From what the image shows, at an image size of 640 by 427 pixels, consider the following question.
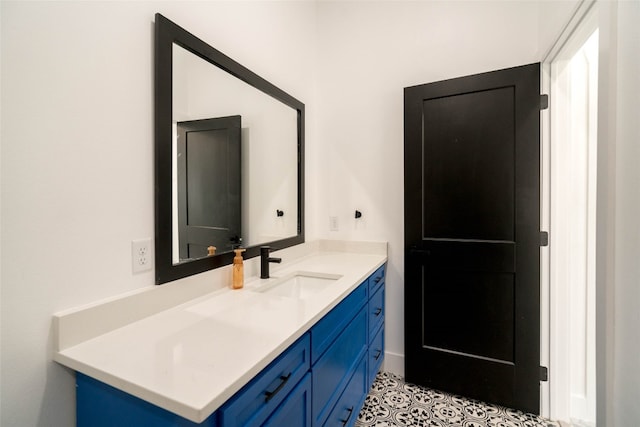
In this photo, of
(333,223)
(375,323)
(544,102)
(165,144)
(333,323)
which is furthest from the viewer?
(333,223)

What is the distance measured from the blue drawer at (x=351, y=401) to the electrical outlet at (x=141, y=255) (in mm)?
941

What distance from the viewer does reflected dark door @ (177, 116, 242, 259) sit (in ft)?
4.15

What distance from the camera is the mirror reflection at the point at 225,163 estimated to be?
1.25 m

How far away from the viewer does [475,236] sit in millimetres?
1853

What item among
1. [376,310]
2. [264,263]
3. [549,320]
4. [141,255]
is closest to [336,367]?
[264,263]

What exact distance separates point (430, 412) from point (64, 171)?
2.16m

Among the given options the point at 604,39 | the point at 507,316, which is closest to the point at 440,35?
the point at 604,39

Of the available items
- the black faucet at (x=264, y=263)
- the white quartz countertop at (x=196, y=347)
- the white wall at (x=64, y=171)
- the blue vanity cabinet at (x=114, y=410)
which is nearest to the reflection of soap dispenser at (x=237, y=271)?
the white quartz countertop at (x=196, y=347)

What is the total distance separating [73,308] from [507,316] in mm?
2141

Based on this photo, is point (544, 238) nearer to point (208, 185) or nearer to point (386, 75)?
point (386, 75)

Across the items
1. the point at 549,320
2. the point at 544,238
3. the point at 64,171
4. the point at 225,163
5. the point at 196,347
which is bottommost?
the point at 549,320

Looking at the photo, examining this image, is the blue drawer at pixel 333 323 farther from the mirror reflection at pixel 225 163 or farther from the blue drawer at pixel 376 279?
the mirror reflection at pixel 225 163

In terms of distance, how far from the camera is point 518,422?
67.6 inches

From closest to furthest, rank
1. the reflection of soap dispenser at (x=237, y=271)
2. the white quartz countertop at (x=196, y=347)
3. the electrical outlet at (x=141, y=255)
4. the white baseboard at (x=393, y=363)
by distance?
the white quartz countertop at (x=196, y=347) < the electrical outlet at (x=141, y=255) < the reflection of soap dispenser at (x=237, y=271) < the white baseboard at (x=393, y=363)
